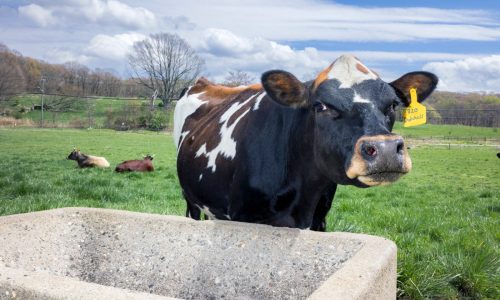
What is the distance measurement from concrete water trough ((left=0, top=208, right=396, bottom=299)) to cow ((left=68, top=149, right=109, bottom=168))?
11.0m

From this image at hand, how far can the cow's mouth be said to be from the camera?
92.7 inches

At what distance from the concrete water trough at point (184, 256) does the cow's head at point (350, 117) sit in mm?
329

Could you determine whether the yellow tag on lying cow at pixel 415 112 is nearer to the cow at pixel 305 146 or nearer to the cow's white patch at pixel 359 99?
the cow at pixel 305 146

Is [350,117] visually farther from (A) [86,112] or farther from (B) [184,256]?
(A) [86,112]

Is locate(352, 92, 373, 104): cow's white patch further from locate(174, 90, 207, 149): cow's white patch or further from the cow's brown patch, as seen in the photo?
locate(174, 90, 207, 149): cow's white patch

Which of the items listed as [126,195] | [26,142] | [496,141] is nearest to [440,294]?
[126,195]

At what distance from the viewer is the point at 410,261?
3.40 metres

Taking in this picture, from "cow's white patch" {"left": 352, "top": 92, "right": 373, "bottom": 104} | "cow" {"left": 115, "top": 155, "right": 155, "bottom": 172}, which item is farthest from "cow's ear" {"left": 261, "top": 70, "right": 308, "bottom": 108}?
"cow" {"left": 115, "top": 155, "right": 155, "bottom": 172}

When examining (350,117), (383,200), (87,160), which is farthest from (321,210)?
(87,160)

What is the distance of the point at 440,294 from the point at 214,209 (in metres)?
1.56

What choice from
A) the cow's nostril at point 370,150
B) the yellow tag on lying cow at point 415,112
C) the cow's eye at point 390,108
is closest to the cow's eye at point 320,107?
the cow's eye at point 390,108

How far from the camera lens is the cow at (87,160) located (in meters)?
13.7

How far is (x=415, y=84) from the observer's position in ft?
10.3

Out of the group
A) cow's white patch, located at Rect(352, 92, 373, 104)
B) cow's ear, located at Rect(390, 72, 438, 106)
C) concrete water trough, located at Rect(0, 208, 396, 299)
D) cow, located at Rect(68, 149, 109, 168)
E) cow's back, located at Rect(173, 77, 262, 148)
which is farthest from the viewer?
cow, located at Rect(68, 149, 109, 168)
